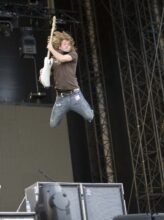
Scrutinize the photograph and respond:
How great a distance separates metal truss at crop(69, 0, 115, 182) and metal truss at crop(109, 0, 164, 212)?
91 cm

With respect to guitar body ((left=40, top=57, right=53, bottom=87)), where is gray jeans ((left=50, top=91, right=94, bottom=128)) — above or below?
below

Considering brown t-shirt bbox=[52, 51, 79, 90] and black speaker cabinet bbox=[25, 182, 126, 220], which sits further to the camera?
black speaker cabinet bbox=[25, 182, 126, 220]

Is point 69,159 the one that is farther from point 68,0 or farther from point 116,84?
point 68,0

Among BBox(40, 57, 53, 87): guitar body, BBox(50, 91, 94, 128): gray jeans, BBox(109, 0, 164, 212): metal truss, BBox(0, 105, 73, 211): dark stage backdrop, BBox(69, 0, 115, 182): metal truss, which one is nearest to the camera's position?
BBox(40, 57, 53, 87): guitar body

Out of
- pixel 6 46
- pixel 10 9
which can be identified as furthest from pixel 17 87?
pixel 10 9

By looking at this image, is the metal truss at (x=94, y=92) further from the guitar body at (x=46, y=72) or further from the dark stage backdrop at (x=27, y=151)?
the guitar body at (x=46, y=72)

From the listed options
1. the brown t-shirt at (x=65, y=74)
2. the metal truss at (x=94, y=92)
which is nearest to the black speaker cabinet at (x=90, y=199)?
the brown t-shirt at (x=65, y=74)

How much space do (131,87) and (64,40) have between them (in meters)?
6.80

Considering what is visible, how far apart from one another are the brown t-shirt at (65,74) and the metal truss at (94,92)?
7.60 meters

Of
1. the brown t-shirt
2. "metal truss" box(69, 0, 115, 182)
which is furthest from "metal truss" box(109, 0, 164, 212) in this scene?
the brown t-shirt

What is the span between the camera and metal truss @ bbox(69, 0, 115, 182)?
12672mm

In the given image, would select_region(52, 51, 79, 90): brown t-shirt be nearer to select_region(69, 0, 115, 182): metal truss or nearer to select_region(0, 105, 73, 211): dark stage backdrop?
select_region(0, 105, 73, 211): dark stage backdrop

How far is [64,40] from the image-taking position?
16.2ft

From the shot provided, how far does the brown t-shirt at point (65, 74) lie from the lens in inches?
199
